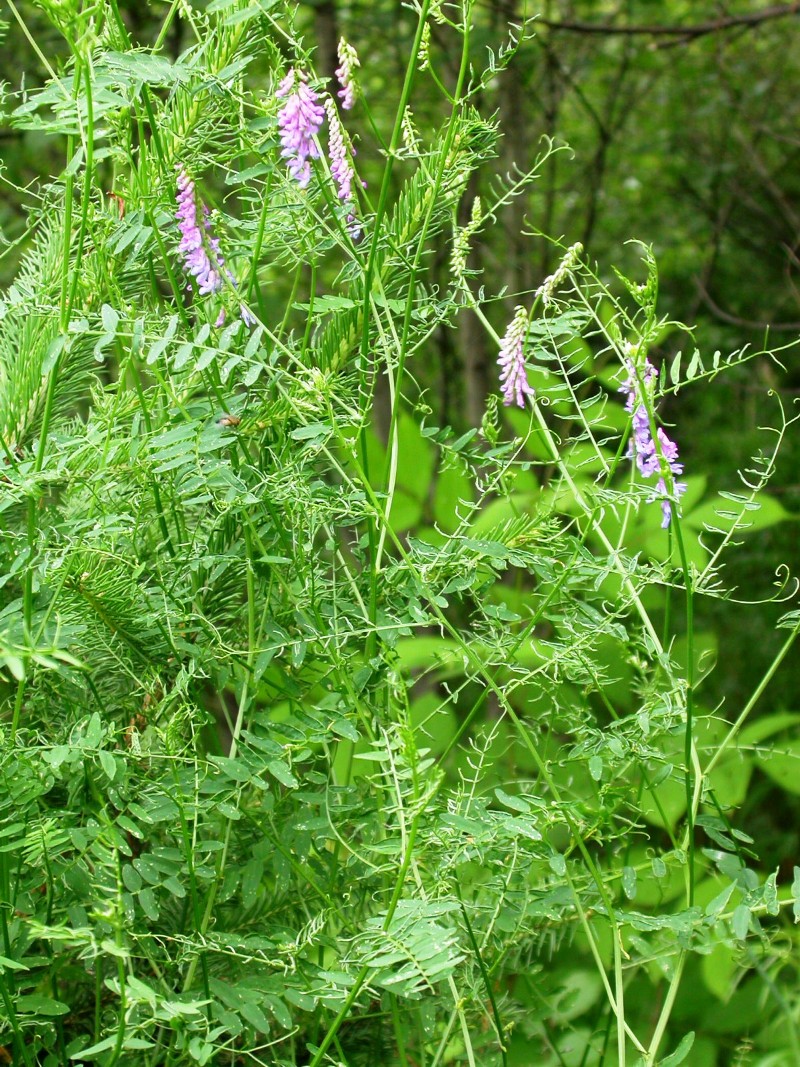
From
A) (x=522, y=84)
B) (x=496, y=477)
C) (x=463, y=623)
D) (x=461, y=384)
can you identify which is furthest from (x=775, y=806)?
(x=496, y=477)

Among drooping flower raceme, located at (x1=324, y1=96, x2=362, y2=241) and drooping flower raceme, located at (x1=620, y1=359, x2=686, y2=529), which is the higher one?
drooping flower raceme, located at (x1=324, y1=96, x2=362, y2=241)

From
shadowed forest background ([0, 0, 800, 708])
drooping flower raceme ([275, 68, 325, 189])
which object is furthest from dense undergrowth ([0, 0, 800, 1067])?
shadowed forest background ([0, 0, 800, 708])

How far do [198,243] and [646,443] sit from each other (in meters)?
0.29

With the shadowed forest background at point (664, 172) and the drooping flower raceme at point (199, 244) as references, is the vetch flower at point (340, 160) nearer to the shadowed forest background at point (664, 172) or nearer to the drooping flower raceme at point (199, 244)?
the drooping flower raceme at point (199, 244)

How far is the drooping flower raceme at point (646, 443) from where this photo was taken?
0.63 metres

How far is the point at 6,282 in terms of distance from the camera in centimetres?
279

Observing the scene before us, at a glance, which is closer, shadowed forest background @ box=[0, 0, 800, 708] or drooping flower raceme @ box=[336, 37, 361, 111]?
drooping flower raceme @ box=[336, 37, 361, 111]

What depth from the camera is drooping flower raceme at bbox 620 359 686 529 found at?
634mm

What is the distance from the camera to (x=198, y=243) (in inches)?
25.8

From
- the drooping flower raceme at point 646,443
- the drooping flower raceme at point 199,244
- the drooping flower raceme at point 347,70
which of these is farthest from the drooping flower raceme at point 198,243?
the drooping flower raceme at point 646,443

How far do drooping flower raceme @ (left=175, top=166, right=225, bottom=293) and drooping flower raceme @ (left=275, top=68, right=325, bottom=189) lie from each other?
0.06m

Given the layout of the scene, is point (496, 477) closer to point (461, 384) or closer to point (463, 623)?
point (463, 623)

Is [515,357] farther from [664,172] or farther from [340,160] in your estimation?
[664,172]

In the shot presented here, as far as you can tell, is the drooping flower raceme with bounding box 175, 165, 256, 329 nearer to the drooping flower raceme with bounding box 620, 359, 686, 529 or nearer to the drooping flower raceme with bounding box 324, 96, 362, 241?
the drooping flower raceme with bounding box 324, 96, 362, 241
